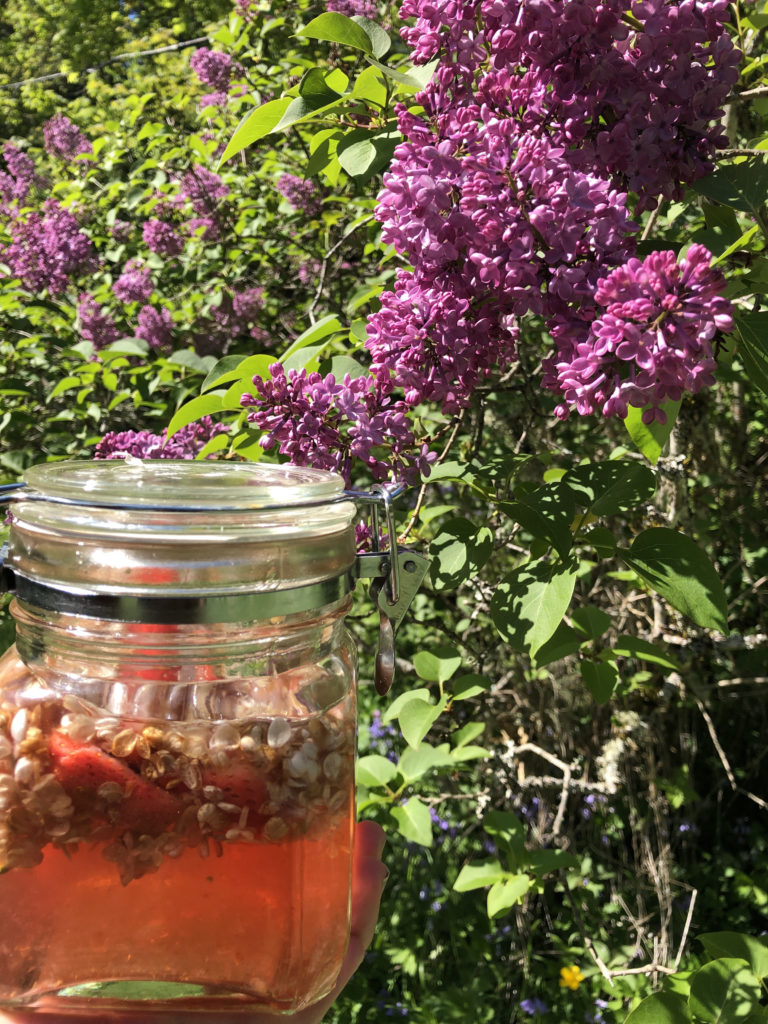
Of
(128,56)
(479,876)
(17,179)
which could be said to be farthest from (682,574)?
(128,56)

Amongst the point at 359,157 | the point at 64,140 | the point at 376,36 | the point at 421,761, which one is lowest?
the point at 421,761

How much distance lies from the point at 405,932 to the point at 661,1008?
1414mm

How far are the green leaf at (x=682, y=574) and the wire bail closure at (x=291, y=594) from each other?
1.01 feet

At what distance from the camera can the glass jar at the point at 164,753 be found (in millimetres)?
660

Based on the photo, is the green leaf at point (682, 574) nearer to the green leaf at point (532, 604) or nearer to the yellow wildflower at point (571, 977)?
the green leaf at point (532, 604)

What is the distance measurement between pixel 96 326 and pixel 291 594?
6.51ft

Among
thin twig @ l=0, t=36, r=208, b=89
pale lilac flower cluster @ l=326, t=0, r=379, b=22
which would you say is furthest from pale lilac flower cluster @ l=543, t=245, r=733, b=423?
thin twig @ l=0, t=36, r=208, b=89

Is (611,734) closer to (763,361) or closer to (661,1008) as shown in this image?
(661,1008)

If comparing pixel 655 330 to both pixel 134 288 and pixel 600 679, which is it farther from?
pixel 134 288

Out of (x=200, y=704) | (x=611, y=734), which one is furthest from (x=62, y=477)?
(x=611, y=734)

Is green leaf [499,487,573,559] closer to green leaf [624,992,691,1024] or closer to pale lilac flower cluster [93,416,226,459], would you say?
pale lilac flower cluster [93,416,226,459]

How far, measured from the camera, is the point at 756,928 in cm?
252

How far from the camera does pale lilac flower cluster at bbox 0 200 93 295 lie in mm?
2545

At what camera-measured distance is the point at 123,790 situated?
0.66 m
